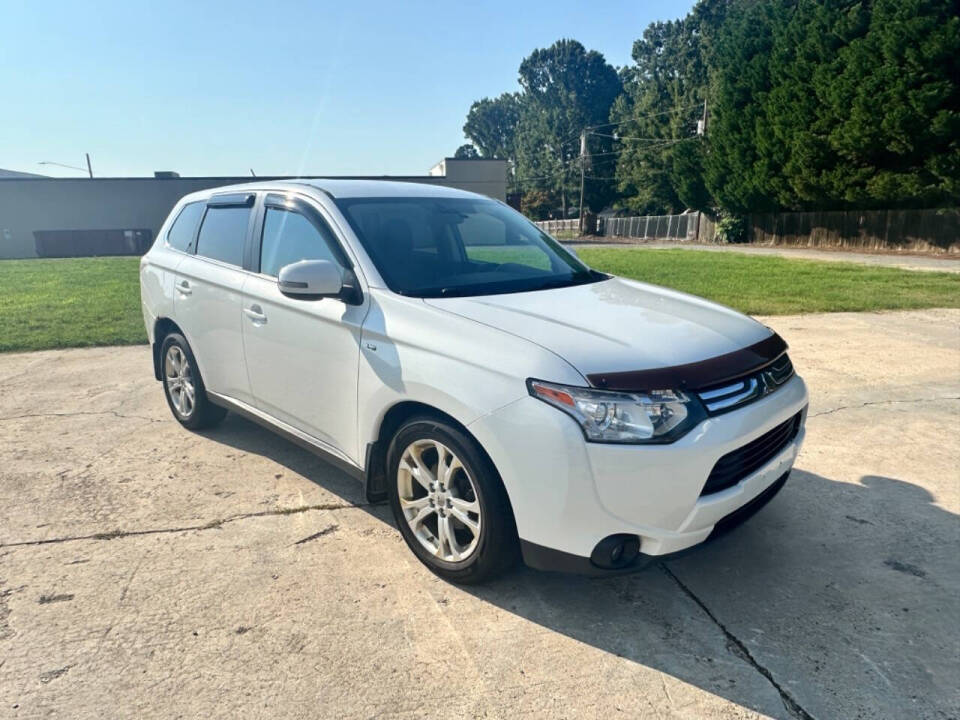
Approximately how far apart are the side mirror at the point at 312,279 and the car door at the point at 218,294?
0.97 m

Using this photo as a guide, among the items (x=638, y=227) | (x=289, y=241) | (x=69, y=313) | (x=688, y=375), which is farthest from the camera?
(x=638, y=227)

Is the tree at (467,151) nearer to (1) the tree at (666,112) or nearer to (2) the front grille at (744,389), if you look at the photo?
(1) the tree at (666,112)

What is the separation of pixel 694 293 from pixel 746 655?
1077cm

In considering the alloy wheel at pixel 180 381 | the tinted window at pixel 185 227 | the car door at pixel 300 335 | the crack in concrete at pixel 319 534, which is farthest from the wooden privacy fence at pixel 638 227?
the crack in concrete at pixel 319 534

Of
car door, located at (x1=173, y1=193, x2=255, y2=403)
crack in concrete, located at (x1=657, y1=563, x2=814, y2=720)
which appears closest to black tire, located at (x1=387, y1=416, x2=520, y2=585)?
crack in concrete, located at (x1=657, y1=563, x2=814, y2=720)

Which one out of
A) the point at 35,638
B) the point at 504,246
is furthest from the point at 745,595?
the point at 35,638

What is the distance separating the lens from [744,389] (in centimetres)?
266

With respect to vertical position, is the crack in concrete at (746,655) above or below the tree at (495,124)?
below

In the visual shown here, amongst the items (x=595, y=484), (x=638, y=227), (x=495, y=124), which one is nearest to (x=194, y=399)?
(x=595, y=484)

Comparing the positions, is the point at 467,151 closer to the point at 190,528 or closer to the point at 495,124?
the point at 495,124

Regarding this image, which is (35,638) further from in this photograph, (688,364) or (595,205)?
(595,205)

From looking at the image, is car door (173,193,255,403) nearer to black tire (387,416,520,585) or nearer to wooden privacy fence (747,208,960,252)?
black tire (387,416,520,585)

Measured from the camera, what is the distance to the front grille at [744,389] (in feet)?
8.20

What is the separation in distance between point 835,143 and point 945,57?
5.15 metres
